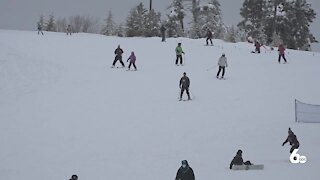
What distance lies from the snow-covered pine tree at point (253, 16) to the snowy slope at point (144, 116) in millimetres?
25990

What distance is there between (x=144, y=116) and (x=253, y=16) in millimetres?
44837

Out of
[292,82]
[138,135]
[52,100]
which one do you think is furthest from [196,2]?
[138,135]

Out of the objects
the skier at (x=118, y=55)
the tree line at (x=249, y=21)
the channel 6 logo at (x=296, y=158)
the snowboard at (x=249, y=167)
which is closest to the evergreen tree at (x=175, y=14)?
the tree line at (x=249, y=21)

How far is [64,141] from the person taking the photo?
17.4 metres

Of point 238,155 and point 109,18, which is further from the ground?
point 109,18

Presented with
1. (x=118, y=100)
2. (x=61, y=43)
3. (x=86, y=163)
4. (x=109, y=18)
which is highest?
(x=109, y=18)

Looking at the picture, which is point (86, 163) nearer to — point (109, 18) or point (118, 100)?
point (118, 100)

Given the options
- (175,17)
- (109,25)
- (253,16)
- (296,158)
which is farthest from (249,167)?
(109,25)

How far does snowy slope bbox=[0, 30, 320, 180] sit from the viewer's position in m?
14.9

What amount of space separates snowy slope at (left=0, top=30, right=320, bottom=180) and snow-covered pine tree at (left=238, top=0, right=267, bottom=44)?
85.3 feet

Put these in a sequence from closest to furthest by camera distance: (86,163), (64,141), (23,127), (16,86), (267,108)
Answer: (86,163), (64,141), (23,127), (267,108), (16,86)

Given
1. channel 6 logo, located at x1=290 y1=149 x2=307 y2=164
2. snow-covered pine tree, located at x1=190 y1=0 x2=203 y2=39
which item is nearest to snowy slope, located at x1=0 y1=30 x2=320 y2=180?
channel 6 logo, located at x1=290 y1=149 x2=307 y2=164

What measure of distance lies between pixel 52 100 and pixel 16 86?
3525mm

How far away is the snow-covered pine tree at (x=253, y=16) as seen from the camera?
60.2 metres
